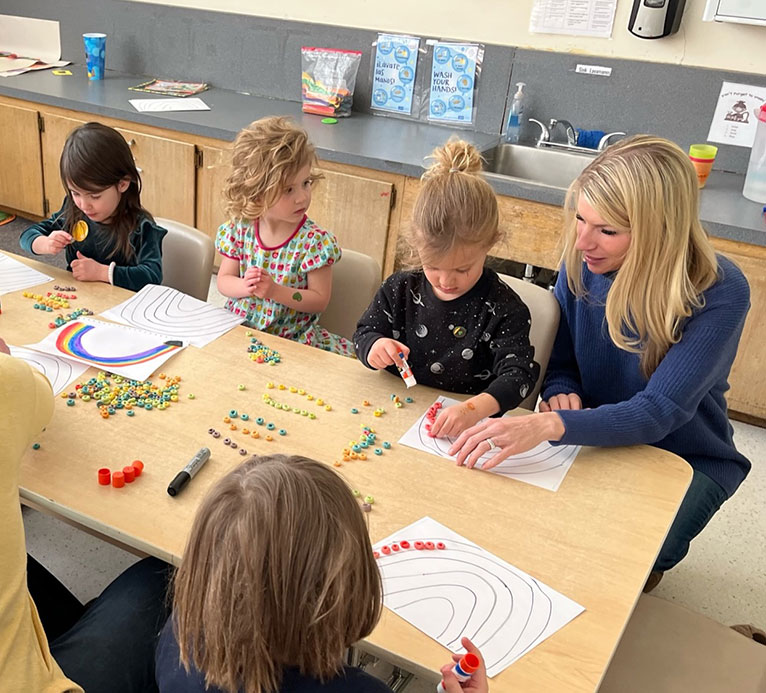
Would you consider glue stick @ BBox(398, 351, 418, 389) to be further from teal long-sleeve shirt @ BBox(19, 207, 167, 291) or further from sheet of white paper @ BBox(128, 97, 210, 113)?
sheet of white paper @ BBox(128, 97, 210, 113)

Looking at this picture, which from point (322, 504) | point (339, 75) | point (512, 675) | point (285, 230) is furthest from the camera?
point (339, 75)

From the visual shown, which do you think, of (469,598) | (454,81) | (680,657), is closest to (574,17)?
(454,81)

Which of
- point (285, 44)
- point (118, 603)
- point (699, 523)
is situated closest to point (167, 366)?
point (118, 603)

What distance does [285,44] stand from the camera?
11.7ft

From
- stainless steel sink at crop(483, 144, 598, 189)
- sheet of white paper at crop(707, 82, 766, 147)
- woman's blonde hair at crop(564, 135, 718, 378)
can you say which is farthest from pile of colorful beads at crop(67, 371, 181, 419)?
sheet of white paper at crop(707, 82, 766, 147)

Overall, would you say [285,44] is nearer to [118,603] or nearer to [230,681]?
[118,603]

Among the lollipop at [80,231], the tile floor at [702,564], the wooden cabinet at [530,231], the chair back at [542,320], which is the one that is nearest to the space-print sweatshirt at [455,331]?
the chair back at [542,320]

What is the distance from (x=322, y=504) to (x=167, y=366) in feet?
2.76

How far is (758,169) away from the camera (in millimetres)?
2699

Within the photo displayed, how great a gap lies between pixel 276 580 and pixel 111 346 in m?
0.95

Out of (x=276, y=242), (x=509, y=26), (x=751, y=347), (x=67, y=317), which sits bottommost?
(x=751, y=347)

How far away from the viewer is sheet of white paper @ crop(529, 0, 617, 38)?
2.97 metres

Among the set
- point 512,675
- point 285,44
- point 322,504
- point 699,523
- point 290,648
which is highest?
point 285,44

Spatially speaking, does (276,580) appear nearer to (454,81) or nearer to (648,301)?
(648,301)
